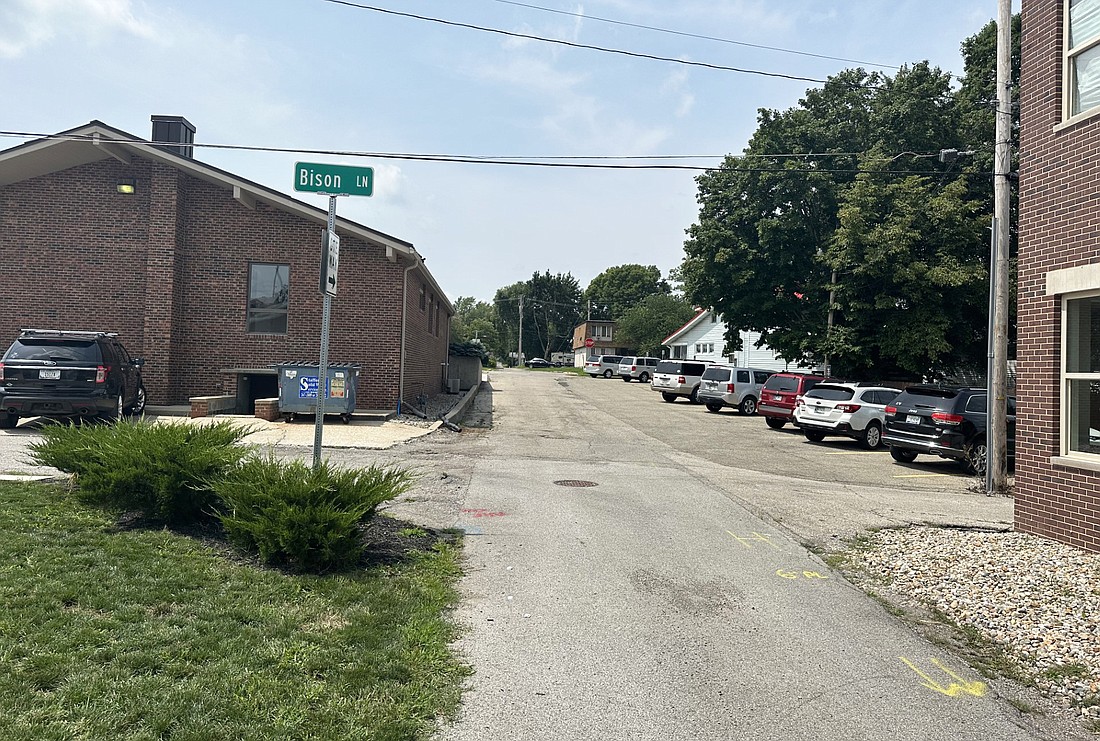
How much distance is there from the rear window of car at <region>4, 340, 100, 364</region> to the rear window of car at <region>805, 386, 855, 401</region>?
53.6 ft

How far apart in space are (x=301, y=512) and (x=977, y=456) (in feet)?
43.7

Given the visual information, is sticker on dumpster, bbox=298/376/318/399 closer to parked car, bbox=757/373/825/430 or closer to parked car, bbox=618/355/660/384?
parked car, bbox=757/373/825/430

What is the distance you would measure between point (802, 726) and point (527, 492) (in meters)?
6.40

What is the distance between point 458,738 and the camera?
131 inches

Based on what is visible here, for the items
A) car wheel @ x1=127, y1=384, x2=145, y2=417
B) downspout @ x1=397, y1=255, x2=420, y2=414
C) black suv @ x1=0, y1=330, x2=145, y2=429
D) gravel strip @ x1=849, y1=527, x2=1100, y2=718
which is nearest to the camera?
gravel strip @ x1=849, y1=527, x2=1100, y2=718

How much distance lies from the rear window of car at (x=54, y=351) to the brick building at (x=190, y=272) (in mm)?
4913

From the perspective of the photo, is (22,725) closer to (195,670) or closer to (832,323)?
(195,670)

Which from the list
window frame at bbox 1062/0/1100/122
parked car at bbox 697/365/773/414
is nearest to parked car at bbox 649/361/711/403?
parked car at bbox 697/365/773/414

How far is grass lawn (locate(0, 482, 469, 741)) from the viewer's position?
10.6 feet

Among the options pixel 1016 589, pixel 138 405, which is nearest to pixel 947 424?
pixel 1016 589

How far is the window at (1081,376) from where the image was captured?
748cm

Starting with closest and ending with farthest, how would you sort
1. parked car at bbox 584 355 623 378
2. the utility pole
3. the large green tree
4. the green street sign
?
the green street sign, the utility pole, the large green tree, parked car at bbox 584 355 623 378

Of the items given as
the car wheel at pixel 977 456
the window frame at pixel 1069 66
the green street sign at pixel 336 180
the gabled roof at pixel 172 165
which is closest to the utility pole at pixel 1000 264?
the car wheel at pixel 977 456

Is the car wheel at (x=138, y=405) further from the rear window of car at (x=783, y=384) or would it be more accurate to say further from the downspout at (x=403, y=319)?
the rear window of car at (x=783, y=384)
